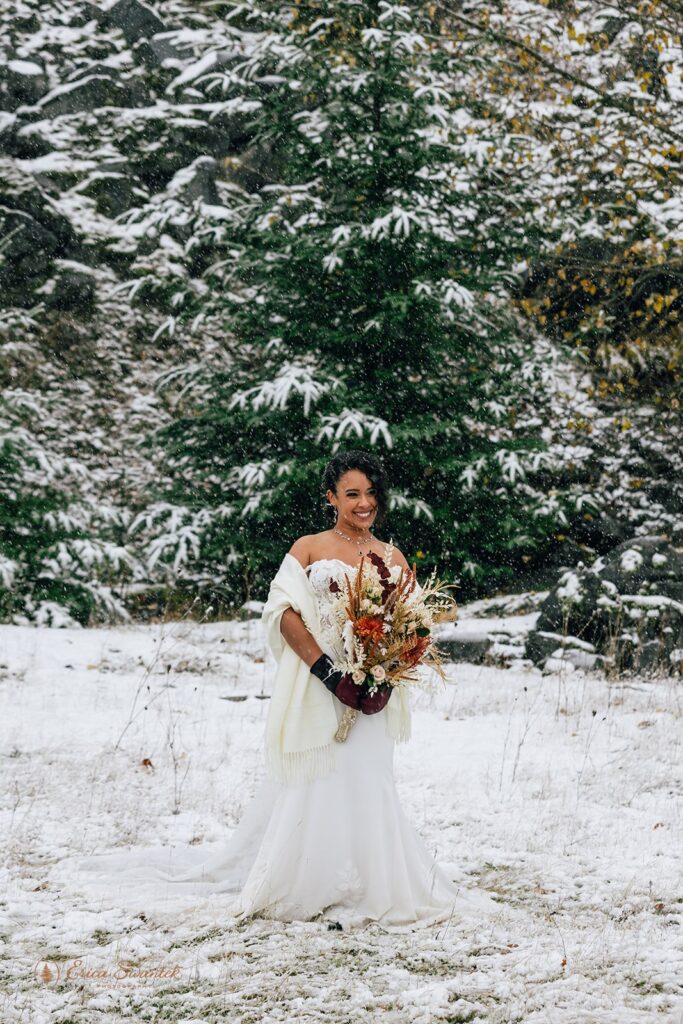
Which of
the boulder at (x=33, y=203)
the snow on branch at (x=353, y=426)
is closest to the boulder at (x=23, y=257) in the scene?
the boulder at (x=33, y=203)

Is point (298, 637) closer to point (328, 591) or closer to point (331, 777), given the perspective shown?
point (328, 591)

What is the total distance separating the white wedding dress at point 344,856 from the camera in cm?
429

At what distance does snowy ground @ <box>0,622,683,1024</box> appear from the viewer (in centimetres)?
351

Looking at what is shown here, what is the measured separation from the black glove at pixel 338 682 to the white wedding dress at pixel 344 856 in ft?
0.58

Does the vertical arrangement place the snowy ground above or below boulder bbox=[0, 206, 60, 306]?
below

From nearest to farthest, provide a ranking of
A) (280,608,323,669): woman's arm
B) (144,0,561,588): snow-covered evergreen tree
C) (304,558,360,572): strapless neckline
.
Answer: (280,608,323,669): woman's arm
(304,558,360,572): strapless neckline
(144,0,561,588): snow-covered evergreen tree

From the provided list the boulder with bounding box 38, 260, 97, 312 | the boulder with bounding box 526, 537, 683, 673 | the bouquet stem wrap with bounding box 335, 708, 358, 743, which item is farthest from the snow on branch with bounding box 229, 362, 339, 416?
the boulder with bounding box 38, 260, 97, 312

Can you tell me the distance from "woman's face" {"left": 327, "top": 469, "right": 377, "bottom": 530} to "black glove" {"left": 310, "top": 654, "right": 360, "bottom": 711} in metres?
0.70

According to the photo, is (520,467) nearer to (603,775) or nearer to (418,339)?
(418,339)

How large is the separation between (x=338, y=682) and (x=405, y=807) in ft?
7.97

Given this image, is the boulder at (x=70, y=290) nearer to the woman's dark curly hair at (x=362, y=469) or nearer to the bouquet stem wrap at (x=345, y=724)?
the woman's dark curly hair at (x=362, y=469)

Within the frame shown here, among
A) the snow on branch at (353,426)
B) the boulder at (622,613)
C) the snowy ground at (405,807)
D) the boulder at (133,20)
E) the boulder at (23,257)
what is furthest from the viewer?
the boulder at (133,20)

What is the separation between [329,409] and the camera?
11.2 meters

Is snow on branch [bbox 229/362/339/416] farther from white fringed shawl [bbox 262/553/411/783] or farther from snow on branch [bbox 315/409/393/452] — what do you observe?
white fringed shawl [bbox 262/553/411/783]
